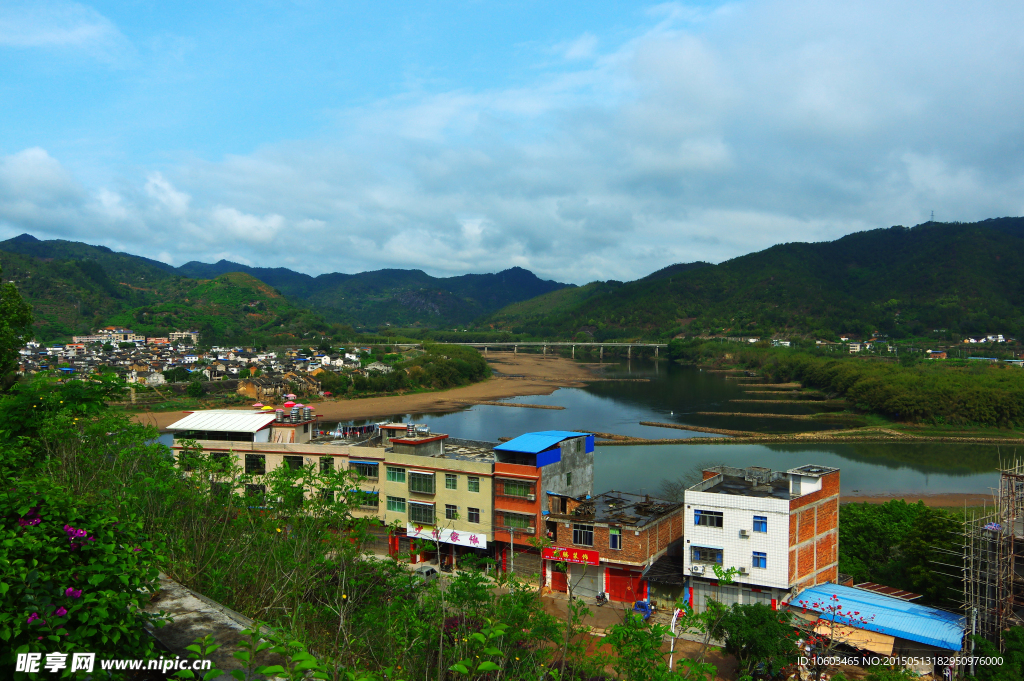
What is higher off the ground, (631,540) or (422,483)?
(422,483)

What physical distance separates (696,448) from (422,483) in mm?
26903

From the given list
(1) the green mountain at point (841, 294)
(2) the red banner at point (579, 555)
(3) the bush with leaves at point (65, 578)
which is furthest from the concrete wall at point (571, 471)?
(1) the green mountain at point (841, 294)

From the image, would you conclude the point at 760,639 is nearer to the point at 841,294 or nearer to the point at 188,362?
the point at 188,362

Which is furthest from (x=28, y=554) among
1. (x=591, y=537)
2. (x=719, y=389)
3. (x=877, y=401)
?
(x=719, y=389)

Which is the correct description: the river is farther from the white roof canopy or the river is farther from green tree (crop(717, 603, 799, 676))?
green tree (crop(717, 603, 799, 676))

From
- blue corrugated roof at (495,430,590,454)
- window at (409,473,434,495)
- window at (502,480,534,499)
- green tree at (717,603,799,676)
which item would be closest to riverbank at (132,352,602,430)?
window at (409,473,434,495)

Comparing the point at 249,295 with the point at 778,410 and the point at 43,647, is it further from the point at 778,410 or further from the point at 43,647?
the point at 43,647

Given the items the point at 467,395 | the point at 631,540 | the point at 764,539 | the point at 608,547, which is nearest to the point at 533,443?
the point at 608,547

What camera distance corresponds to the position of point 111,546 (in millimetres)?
3582

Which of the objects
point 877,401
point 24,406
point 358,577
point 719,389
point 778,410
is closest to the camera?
point 358,577

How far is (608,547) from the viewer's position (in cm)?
1623

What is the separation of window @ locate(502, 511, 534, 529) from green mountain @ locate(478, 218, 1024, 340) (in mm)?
120569

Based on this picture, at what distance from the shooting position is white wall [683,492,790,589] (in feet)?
48.3

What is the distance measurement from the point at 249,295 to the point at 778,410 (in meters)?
121
